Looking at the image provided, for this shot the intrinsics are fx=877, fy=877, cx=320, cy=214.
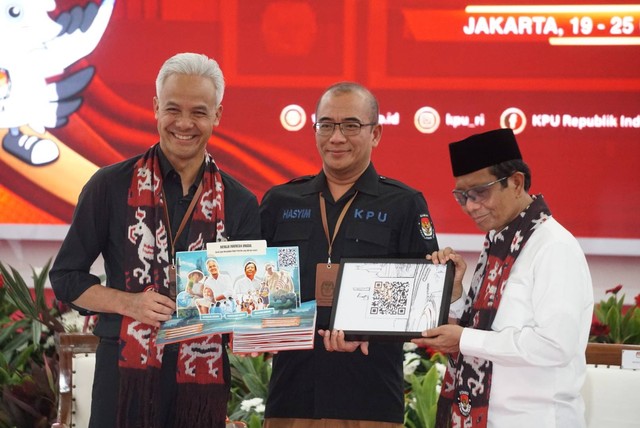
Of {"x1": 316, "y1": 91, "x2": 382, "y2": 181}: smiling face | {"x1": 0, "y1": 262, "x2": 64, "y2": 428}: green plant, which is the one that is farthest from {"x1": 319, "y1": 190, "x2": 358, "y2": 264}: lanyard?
{"x1": 0, "y1": 262, "x2": 64, "y2": 428}: green plant

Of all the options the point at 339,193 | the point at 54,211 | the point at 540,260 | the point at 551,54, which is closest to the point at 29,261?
the point at 54,211

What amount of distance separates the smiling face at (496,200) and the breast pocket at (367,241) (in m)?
0.46

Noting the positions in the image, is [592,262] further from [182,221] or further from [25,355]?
[182,221]

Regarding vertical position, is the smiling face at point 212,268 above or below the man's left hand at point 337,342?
above

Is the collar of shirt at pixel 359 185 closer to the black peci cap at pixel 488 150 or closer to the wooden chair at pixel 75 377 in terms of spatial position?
the black peci cap at pixel 488 150

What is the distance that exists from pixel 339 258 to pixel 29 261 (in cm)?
331

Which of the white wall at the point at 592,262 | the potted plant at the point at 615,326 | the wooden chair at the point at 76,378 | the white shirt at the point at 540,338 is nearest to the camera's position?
the white shirt at the point at 540,338

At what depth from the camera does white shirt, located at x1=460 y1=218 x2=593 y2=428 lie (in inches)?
97.0

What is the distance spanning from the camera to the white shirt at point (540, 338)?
97.0 inches

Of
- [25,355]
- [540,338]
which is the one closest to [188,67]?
[540,338]

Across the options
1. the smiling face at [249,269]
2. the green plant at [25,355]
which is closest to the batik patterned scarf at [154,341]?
the smiling face at [249,269]

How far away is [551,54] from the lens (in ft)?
18.1

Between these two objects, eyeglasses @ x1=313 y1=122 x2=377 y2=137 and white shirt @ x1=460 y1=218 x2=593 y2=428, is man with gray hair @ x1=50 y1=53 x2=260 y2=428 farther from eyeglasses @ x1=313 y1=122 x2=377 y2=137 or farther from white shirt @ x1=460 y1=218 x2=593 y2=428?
white shirt @ x1=460 y1=218 x2=593 y2=428

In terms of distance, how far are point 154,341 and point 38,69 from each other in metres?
3.52
